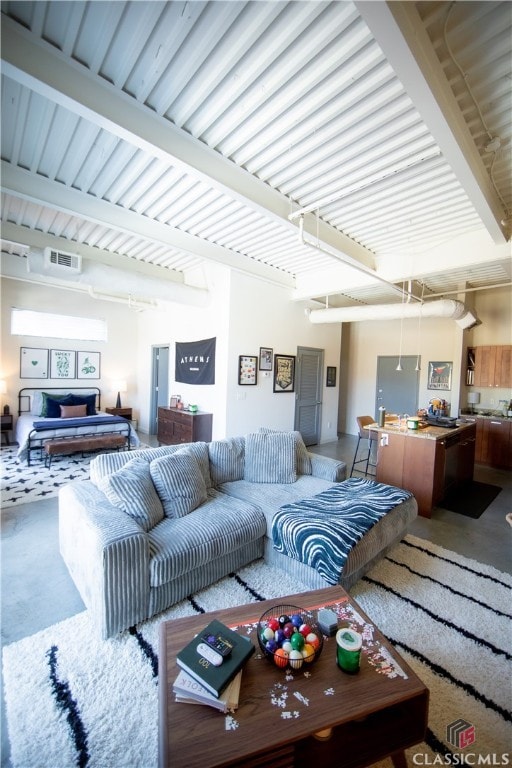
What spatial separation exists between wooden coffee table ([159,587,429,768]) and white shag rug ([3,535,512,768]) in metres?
0.10

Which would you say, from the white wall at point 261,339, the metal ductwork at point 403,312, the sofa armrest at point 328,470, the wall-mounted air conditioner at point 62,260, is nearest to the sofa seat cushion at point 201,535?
the sofa armrest at point 328,470

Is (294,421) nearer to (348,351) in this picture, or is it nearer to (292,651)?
(348,351)

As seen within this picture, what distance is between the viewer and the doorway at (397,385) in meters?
6.91

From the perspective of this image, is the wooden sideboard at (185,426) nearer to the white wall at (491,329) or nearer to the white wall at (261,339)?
the white wall at (261,339)

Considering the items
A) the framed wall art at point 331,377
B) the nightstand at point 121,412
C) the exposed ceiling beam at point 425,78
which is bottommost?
the nightstand at point 121,412

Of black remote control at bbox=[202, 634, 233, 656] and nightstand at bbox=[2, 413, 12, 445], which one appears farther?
nightstand at bbox=[2, 413, 12, 445]

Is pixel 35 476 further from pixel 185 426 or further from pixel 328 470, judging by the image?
pixel 328 470

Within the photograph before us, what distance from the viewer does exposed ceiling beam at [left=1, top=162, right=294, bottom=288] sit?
2672mm

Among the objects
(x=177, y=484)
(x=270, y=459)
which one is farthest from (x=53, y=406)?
(x=270, y=459)

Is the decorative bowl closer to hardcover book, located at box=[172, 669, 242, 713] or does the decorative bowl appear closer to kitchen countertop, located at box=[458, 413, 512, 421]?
hardcover book, located at box=[172, 669, 242, 713]

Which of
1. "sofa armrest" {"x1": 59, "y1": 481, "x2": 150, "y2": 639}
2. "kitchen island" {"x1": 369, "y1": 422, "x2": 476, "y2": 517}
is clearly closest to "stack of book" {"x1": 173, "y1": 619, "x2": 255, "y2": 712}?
"sofa armrest" {"x1": 59, "y1": 481, "x2": 150, "y2": 639}

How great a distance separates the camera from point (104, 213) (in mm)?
3193

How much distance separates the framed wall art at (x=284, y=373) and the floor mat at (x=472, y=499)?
3013 millimetres

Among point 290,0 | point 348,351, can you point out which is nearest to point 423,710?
point 290,0
